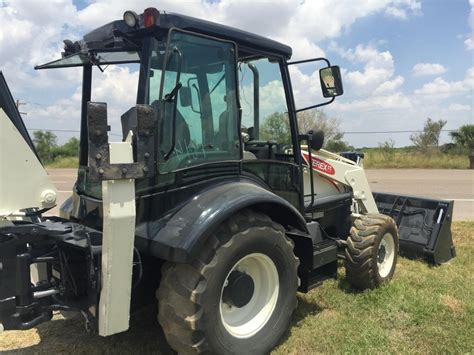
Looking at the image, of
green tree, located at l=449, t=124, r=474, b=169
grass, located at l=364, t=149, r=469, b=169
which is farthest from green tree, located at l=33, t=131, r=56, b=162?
green tree, located at l=449, t=124, r=474, b=169

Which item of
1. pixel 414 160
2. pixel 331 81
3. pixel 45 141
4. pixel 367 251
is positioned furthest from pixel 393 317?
pixel 45 141

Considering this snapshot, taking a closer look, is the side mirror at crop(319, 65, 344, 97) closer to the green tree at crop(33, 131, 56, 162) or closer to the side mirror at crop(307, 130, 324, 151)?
the side mirror at crop(307, 130, 324, 151)

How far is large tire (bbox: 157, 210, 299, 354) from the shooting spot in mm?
2832

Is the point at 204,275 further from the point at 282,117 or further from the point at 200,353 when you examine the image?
the point at 282,117

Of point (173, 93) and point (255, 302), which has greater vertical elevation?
point (173, 93)

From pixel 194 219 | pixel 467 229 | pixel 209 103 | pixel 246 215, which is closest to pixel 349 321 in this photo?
pixel 246 215

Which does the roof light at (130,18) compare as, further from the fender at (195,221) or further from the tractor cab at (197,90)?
the fender at (195,221)

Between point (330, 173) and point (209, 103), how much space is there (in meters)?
2.20

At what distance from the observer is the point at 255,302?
348 centimetres

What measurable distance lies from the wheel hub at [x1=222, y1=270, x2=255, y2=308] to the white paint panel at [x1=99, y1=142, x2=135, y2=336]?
32.2 inches

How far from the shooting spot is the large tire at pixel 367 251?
4.42m

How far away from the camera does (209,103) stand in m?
3.28

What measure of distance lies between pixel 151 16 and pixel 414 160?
27.8 meters

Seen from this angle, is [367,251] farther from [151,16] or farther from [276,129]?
[151,16]
